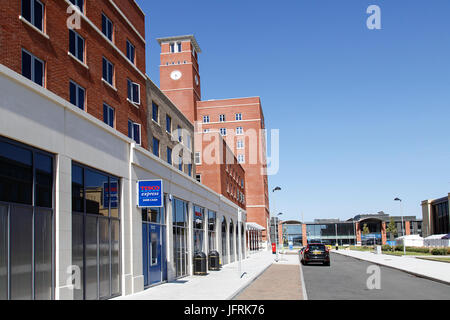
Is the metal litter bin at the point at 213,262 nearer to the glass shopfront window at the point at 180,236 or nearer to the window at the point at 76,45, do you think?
the glass shopfront window at the point at 180,236

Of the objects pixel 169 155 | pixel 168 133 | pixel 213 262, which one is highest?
pixel 168 133

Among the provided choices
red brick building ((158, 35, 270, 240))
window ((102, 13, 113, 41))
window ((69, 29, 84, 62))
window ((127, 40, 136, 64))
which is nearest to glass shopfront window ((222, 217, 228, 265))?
window ((127, 40, 136, 64))

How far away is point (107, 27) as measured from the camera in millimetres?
25109

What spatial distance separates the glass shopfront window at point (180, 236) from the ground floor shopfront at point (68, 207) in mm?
2166

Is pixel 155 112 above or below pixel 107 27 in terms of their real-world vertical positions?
below

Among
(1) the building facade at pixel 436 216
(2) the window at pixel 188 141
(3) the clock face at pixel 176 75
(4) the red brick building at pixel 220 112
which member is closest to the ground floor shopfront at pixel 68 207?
(2) the window at pixel 188 141

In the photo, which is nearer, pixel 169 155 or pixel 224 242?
pixel 169 155

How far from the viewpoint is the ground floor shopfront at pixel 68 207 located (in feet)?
35.4

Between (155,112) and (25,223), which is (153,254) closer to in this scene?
(25,223)

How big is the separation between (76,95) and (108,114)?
323 centimetres

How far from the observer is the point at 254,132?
3925 inches

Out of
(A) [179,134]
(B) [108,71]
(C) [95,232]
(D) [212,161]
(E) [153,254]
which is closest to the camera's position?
(C) [95,232]

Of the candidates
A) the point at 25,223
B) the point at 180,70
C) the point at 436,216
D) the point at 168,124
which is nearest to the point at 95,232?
the point at 25,223

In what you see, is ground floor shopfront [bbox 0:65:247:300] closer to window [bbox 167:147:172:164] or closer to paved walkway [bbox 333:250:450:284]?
window [bbox 167:147:172:164]
